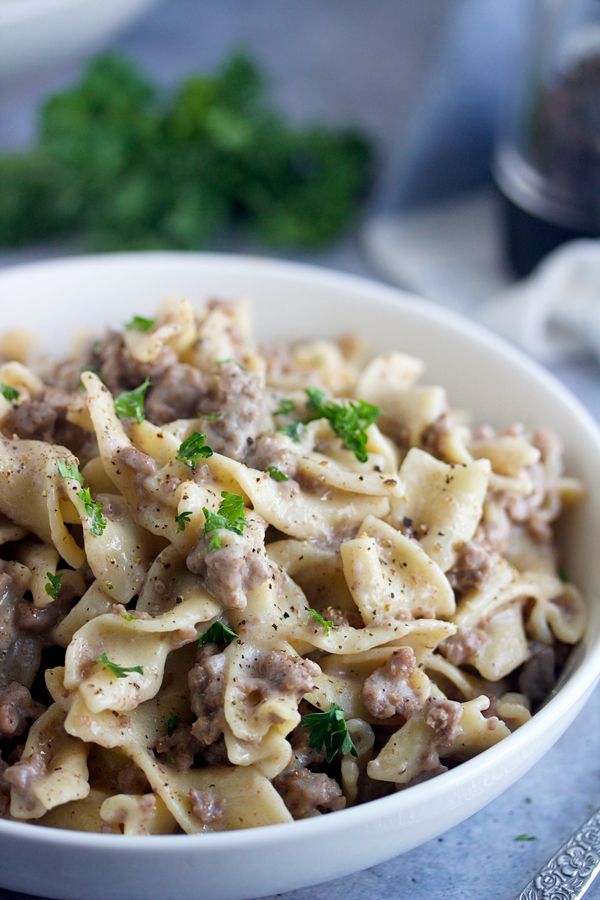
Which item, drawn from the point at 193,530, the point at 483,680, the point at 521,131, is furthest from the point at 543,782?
the point at 521,131

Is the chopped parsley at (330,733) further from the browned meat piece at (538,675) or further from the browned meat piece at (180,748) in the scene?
the browned meat piece at (538,675)

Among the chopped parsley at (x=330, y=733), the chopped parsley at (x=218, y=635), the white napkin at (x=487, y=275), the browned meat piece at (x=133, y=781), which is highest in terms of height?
the chopped parsley at (x=218, y=635)

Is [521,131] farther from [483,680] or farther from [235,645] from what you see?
[235,645]

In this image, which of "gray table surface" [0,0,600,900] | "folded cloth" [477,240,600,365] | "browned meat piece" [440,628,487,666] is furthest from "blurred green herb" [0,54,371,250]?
"browned meat piece" [440,628,487,666]

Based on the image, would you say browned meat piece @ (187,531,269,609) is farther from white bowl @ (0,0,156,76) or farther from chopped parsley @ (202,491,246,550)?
white bowl @ (0,0,156,76)

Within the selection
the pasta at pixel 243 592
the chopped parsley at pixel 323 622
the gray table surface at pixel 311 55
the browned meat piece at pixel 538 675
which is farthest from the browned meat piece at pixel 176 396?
the gray table surface at pixel 311 55

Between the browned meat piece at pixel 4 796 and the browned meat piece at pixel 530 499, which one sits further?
the browned meat piece at pixel 530 499
